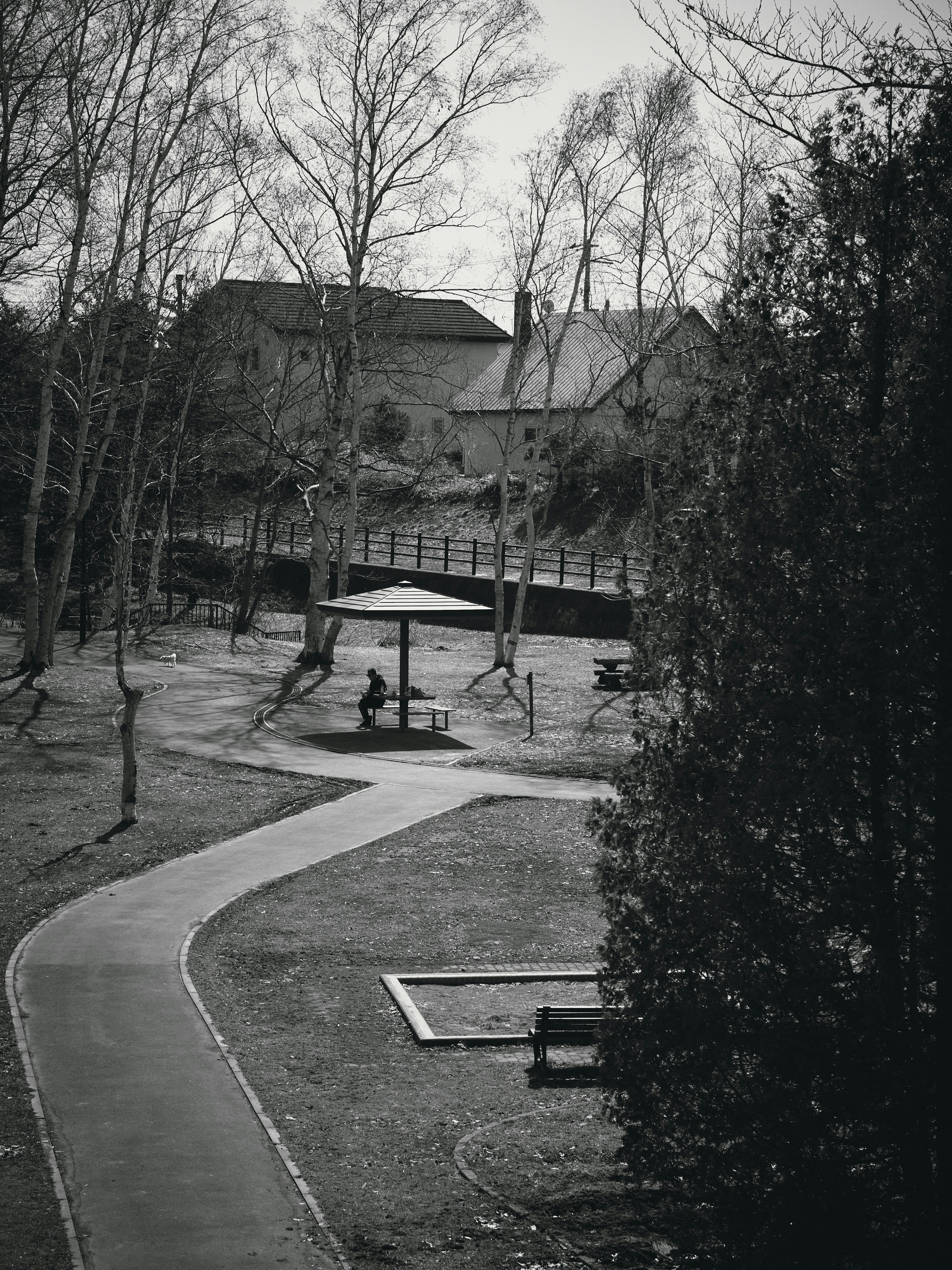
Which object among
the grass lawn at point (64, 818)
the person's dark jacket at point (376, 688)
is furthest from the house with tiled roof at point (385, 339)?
the grass lawn at point (64, 818)

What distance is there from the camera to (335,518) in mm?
56125

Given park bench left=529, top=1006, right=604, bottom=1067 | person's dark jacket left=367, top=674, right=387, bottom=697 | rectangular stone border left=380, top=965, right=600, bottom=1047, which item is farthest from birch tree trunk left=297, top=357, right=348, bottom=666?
park bench left=529, top=1006, right=604, bottom=1067

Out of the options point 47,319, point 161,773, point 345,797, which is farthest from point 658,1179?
point 47,319

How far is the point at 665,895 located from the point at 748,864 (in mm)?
547

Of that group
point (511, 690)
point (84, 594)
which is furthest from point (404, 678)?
point (84, 594)

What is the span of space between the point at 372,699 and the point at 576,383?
30756 mm

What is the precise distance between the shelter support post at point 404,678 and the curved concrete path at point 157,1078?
678 cm

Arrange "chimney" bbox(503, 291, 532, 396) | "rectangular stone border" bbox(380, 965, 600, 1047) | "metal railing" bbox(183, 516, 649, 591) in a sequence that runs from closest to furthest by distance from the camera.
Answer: "rectangular stone border" bbox(380, 965, 600, 1047) → "chimney" bbox(503, 291, 532, 396) → "metal railing" bbox(183, 516, 649, 591)

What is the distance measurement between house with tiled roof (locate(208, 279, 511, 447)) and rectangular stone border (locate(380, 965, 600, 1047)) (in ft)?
46.4

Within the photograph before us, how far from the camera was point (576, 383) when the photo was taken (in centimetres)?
5212

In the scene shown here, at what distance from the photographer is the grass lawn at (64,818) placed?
7.35 meters

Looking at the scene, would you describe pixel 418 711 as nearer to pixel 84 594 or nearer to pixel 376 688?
pixel 376 688

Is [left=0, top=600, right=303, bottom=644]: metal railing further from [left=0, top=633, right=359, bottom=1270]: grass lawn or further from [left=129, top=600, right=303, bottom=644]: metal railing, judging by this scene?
[left=0, top=633, right=359, bottom=1270]: grass lawn

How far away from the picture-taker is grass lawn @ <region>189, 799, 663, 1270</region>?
290 inches
